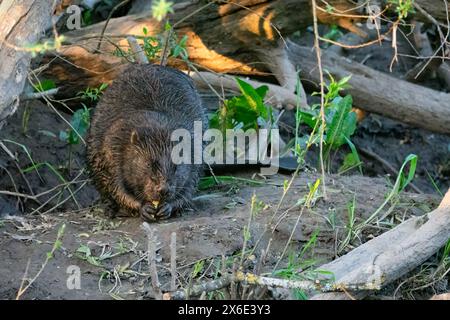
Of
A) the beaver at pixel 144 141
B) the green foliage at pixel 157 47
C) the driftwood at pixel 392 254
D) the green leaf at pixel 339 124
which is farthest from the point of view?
the green leaf at pixel 339 124

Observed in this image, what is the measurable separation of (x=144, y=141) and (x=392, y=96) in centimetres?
347

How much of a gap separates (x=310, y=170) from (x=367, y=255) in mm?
2187

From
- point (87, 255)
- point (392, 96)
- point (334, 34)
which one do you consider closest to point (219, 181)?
point (87, 255)

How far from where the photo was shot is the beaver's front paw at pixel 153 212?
6.27 meters

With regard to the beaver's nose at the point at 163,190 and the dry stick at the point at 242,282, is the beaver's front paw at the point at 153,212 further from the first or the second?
the dry stick at the point at 242,282

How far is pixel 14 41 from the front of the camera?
511 centimetres

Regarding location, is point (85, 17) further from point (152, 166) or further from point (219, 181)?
point (152, 166)

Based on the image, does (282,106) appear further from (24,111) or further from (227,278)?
(227,278)

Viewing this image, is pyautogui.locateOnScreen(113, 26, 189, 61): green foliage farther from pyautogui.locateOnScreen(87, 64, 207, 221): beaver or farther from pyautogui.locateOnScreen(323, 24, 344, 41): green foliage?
pyautogui.locateOnScreen(323, 24, 344, 41): green foliage

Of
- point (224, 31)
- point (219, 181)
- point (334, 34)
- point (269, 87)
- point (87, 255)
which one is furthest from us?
point (334, 34)

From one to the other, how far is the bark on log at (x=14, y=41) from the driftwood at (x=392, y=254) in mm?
2075

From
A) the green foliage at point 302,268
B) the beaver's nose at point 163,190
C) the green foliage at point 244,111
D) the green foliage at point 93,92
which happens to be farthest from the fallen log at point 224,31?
the green foliage at point 302,268

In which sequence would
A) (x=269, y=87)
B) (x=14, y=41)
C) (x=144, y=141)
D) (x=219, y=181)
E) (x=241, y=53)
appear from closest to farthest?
(x=14, y=41)
(x=144, y=141)
(x=219, y=181)
(x=269, y=87)
(x=241, y=53)
